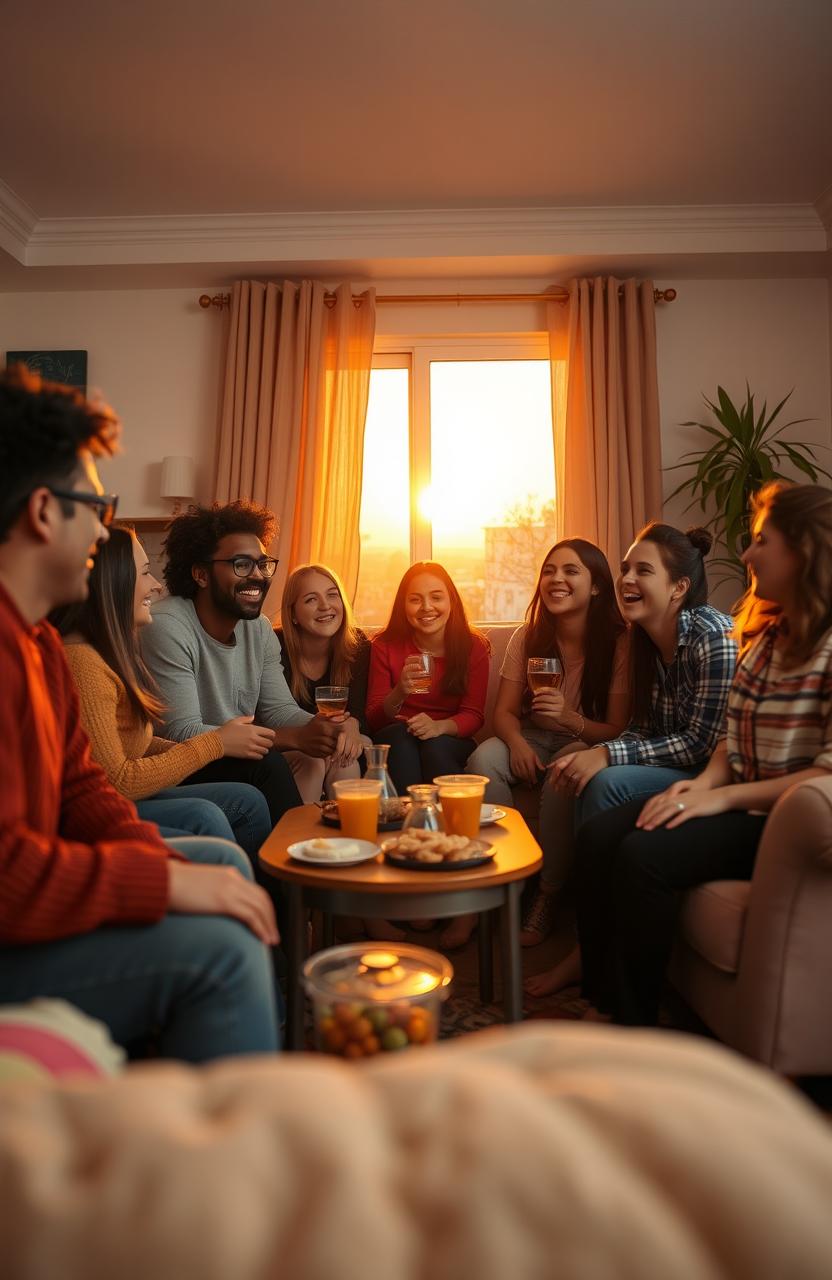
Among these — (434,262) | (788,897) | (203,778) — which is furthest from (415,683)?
(434,262)

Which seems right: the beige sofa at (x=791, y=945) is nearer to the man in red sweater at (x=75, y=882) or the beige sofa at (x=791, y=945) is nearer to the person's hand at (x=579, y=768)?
the person's hand at (x=579, y=768)

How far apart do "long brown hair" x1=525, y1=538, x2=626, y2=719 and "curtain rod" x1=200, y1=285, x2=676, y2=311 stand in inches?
84.4

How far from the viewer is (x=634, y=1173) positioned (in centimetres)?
29

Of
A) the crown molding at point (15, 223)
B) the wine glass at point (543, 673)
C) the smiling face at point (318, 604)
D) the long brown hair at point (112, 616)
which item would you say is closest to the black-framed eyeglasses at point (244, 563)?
the smiling face at point (318, 604)

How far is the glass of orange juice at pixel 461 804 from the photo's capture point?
2.03 m

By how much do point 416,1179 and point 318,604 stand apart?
317cm

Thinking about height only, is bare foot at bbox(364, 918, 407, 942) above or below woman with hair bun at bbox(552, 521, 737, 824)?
below

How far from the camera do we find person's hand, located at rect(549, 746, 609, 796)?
2.61 meters

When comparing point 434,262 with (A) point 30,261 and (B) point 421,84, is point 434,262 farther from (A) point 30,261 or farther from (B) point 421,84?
(A) point 30,261

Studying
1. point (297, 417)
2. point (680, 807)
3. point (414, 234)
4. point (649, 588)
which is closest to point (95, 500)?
point (680, 807)

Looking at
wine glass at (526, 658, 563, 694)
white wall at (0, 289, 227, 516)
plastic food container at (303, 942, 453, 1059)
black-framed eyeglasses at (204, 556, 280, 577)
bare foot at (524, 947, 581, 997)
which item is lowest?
bare foot at (524, 947, 581, 997)

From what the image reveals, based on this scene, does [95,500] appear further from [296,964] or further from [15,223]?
[15,223]

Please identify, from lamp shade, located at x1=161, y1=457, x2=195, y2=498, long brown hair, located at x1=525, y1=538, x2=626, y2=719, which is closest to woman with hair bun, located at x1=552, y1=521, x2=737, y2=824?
long brown hair, located at x1=525, y1=538, x2=626, y2=719

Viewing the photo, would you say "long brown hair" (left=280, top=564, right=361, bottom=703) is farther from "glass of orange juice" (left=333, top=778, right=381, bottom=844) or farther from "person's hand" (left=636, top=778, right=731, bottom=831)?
"person's hand" (left=636, top=778, right=731, bottom=831)
